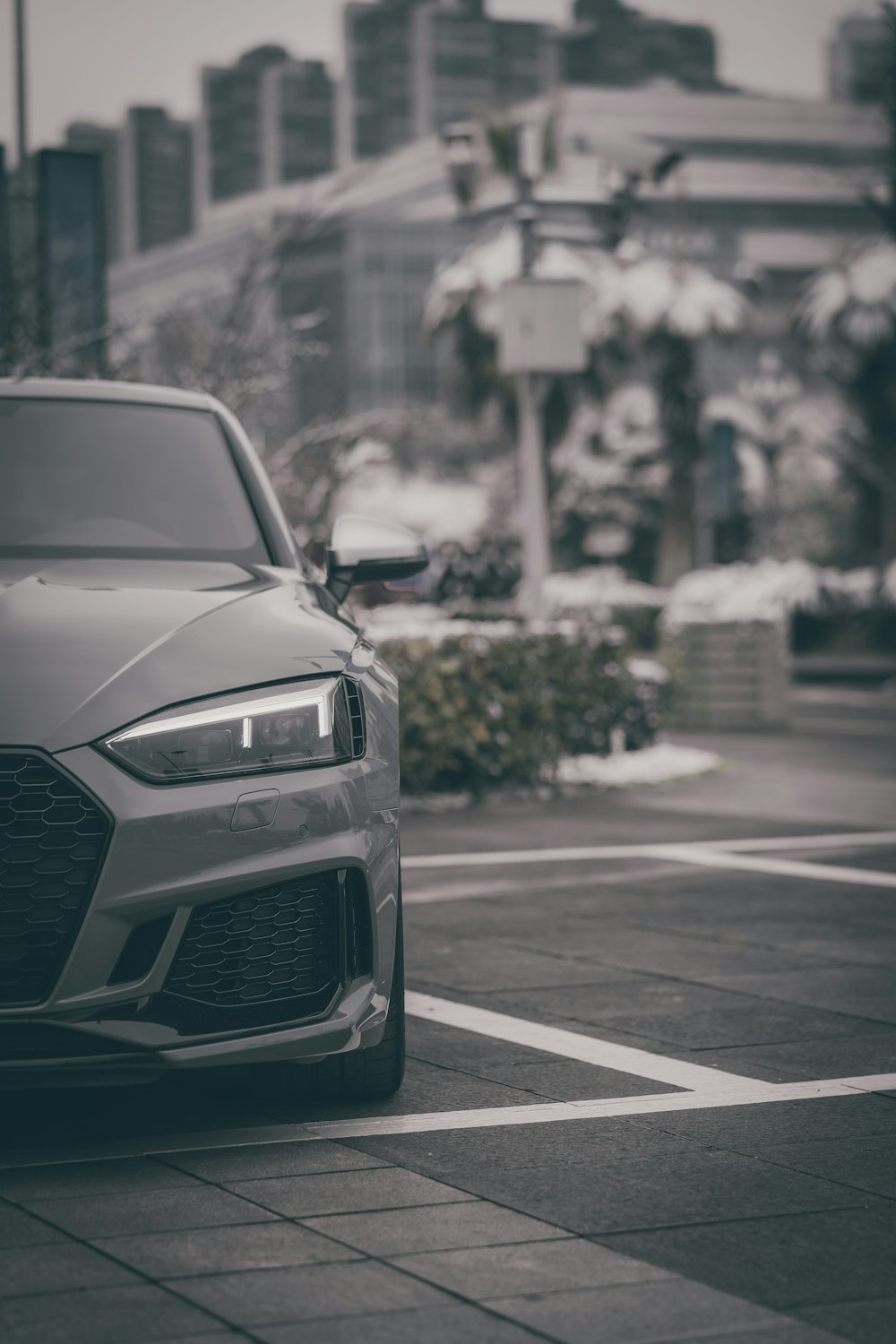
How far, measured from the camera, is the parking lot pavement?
3.39 meters

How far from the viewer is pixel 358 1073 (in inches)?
187

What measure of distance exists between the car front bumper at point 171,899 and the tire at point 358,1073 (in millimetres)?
359

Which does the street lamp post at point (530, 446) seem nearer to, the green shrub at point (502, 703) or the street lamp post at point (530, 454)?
the street lamp post at point (530, 454)

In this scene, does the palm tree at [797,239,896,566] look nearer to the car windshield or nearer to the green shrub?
the green shrub

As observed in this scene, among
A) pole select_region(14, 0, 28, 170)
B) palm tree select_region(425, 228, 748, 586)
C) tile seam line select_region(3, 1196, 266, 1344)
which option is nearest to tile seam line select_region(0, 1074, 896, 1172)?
tile seam line select_region(3, 1196, 266, 1344)

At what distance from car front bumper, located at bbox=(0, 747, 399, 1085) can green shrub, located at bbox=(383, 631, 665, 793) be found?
7703 millimetres

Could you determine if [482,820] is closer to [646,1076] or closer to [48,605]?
[646,1076]

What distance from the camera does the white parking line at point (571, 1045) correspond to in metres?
5.19

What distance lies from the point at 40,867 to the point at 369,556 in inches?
66.8

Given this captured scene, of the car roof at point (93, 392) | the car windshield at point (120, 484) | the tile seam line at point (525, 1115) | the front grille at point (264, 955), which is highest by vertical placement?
the car roof at point (93, 392)

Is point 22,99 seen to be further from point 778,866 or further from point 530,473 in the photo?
point 778,866

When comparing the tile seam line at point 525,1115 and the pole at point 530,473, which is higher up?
the pole at point 530,473

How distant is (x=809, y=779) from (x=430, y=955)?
24.4 feet

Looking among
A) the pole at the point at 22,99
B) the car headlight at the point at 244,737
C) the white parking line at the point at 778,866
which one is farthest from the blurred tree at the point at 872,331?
the car headlight at the point at 244,737
